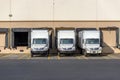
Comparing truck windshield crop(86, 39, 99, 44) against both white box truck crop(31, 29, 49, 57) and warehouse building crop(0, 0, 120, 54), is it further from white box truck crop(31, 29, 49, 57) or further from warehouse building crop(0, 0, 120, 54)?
warehouse building crop(0, 0, 120, 54)

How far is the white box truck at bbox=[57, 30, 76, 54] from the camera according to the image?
162 ft

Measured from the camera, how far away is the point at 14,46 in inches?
2328

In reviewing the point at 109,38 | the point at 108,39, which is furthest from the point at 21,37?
the point at 109,38

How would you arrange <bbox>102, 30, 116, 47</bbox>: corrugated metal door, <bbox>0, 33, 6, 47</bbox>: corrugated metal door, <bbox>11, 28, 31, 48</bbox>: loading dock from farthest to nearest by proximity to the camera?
1. <bbox>102, 30, 116, 47</bbox>: corrugated metal door
2. <bbox>0, 33, 6, 47</bbox>: corrugated metal door
3. <bbox>11, 28, 31, 48</bbox>: loading dock

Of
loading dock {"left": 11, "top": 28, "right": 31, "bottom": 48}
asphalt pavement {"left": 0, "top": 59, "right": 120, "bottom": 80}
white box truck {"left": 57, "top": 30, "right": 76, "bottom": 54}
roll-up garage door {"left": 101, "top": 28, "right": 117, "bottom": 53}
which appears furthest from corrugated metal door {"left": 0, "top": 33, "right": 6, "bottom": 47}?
asphalt pavement {"left": 0, "top": 59, "right": 120, "bottom": 80}

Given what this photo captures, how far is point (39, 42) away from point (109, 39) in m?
14.0

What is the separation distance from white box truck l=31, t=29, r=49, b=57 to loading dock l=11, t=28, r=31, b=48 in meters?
8.84

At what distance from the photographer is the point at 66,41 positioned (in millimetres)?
50094

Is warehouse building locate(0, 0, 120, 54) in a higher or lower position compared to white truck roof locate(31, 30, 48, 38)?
higher

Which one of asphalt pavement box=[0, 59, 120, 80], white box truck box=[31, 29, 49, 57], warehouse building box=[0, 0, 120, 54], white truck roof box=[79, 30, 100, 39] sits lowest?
asphalt pavement box=[0, 59, 120, 80]
